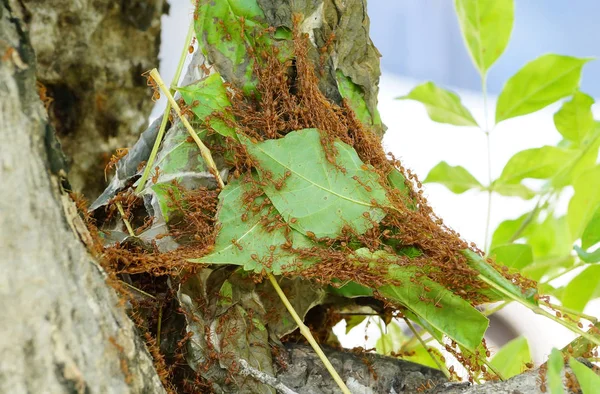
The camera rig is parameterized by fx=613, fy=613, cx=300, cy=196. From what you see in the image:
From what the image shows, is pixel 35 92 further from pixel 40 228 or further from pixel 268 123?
pixel 268 123

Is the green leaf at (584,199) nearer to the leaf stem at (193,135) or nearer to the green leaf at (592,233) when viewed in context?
the green leaf at (592,233)

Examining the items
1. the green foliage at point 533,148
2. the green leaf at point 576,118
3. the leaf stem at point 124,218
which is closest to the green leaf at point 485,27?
the green foliage at point 533,148

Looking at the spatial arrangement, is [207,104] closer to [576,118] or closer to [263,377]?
[263,377]

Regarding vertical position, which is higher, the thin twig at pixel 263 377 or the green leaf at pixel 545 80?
the green leaf at pixel 545 80

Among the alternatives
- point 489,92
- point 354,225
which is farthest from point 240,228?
point 489,92

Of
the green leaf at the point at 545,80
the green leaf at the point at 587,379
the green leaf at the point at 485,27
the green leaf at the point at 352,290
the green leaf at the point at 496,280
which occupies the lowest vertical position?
the green leaf at the point at 587,379

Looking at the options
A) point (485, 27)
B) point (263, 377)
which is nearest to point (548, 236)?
point (485, 27)
